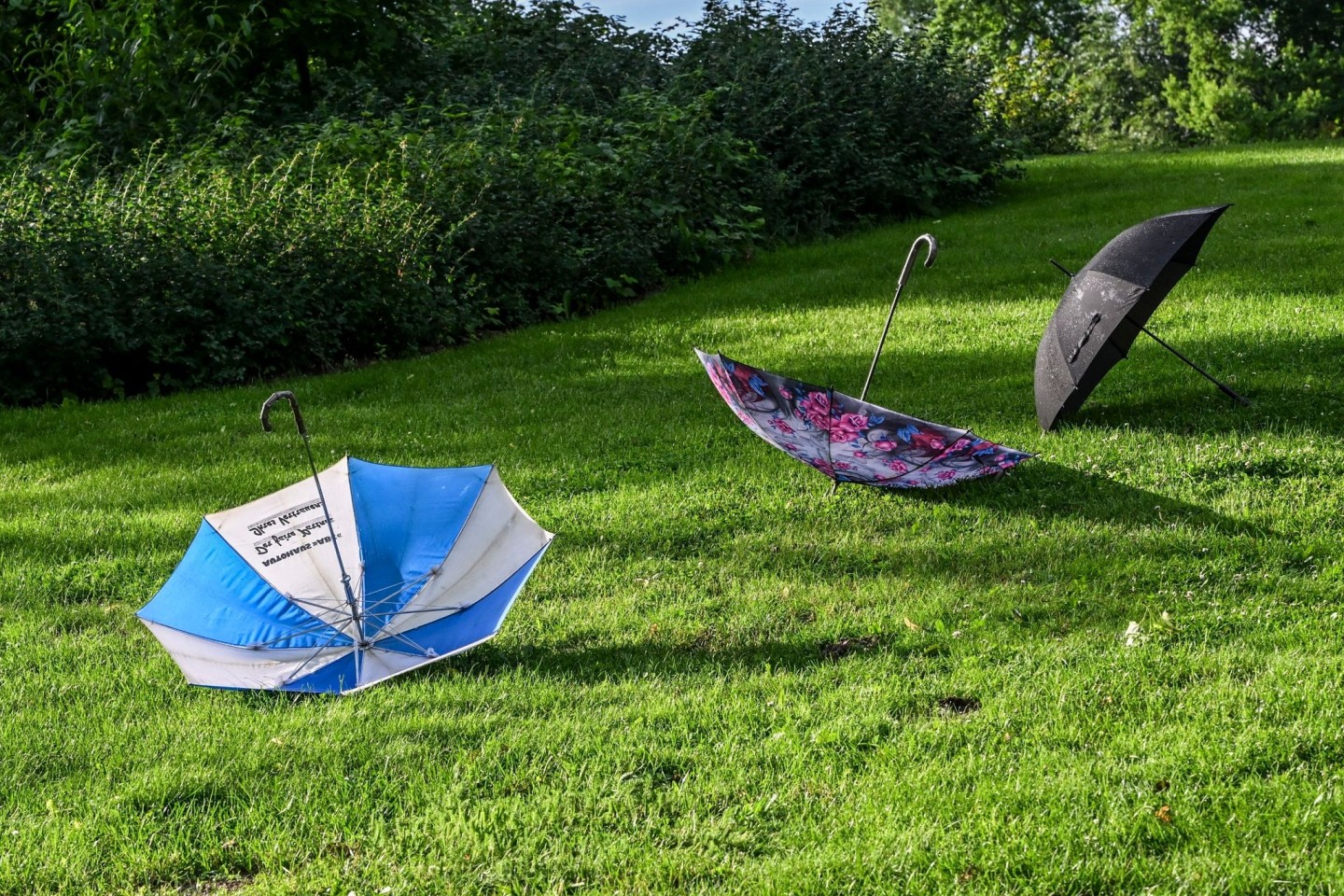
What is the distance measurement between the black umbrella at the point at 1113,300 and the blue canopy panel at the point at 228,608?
3.63m

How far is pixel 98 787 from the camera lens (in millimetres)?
3609

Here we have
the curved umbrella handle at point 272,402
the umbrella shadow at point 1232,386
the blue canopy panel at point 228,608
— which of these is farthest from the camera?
the umbrella shadow at point 1232,386

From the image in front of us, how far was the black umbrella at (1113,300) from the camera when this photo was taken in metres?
5.81

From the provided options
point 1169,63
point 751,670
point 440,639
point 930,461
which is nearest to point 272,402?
point 440,639

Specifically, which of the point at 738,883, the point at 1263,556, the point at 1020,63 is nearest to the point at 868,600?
the point at 1263,556

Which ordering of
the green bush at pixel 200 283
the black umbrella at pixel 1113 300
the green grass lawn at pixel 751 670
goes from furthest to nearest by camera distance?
the green bush at pixel 200 283, the black umbrella at pixel 1113 300, the green grass lawn at pixel 751 670

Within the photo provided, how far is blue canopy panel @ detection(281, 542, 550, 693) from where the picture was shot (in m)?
4.11

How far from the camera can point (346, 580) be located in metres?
4.26

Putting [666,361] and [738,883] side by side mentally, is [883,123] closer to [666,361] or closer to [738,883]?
[666,361]

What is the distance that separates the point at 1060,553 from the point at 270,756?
305 centimetres

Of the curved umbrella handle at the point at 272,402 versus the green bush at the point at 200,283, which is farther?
the green bush at the point at 200,283

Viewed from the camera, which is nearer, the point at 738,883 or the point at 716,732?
the point at 738,883

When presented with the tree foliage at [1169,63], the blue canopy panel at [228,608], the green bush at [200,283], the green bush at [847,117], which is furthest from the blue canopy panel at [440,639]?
the tree foliage at [1169,63]

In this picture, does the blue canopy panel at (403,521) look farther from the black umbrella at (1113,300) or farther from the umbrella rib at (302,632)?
the black umbrella at (1113,300)
